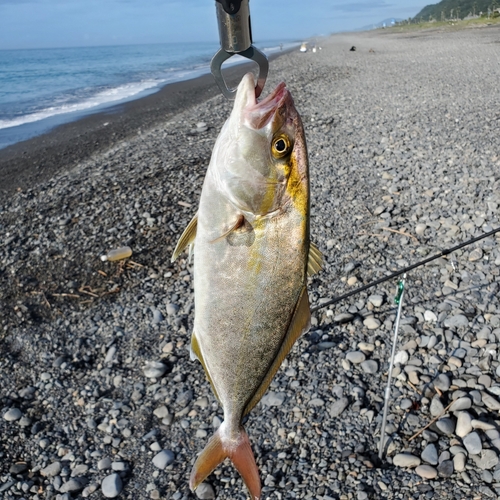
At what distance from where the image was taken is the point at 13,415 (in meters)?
4.75

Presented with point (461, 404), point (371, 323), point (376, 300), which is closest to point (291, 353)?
point (371, 323)

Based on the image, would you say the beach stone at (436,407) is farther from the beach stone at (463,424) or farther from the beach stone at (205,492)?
the beach stone at (205,492)

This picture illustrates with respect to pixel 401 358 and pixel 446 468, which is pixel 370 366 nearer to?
pixel 401 358

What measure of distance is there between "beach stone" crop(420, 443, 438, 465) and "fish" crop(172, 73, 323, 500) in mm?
2331

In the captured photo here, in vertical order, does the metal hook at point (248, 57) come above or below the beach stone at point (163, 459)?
above

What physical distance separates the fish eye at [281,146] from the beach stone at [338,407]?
3.07m

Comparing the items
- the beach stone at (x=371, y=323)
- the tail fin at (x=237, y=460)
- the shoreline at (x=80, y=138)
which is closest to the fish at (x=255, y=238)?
the tail fin at (x=237, y=460)

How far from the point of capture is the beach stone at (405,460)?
12.6 feet

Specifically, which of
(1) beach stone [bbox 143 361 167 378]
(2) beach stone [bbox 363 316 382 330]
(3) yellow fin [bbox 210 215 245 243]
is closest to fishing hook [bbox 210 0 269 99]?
(3) yellow fin [bbox 210 215 245 243]

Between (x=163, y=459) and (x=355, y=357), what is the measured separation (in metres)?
2.16

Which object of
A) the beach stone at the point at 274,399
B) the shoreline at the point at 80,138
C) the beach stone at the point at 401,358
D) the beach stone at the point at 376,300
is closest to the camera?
the beach stone at the point at 274,399

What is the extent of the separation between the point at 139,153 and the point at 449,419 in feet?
33.2

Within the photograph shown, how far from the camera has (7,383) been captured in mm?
5188

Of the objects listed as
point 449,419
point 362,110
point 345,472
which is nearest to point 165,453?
point 345,472
